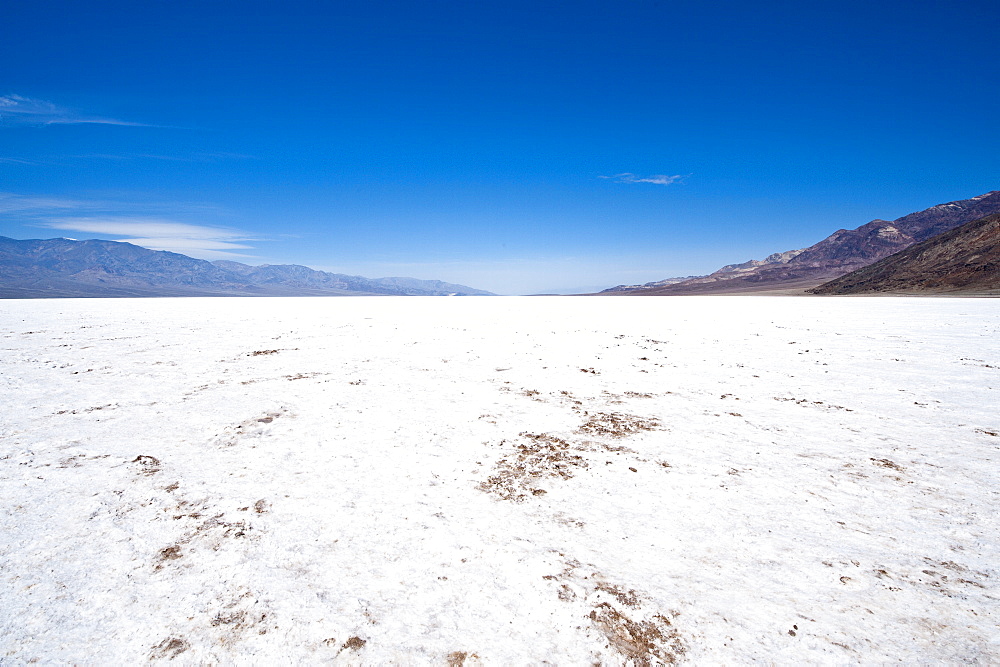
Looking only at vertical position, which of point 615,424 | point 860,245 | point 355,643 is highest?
point 860,245

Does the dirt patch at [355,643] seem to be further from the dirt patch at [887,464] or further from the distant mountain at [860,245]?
the distant mountain at [860,245]

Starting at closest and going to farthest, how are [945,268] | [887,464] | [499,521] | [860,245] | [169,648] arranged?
[169,648], [499,521], [887,464], [945,268], [860,245]

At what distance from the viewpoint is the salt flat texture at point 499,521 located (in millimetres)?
2408

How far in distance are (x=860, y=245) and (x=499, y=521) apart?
678 ft

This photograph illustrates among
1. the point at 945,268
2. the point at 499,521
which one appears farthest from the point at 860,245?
the point at 499,521

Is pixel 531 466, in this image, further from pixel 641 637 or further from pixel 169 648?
pixel 169 648

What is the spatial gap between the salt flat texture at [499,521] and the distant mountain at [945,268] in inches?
2826

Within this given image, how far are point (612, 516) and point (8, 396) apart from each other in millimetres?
9100

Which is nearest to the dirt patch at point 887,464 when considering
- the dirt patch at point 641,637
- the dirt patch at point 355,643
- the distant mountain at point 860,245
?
the dirt patch at point 641,637

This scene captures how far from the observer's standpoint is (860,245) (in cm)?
16112

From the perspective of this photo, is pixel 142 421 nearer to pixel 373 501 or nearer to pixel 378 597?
pixel 373 501

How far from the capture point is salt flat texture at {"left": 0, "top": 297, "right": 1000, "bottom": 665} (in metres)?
2.41

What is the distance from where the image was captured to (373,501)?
3859mm

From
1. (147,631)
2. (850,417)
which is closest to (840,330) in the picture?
(850,417)
